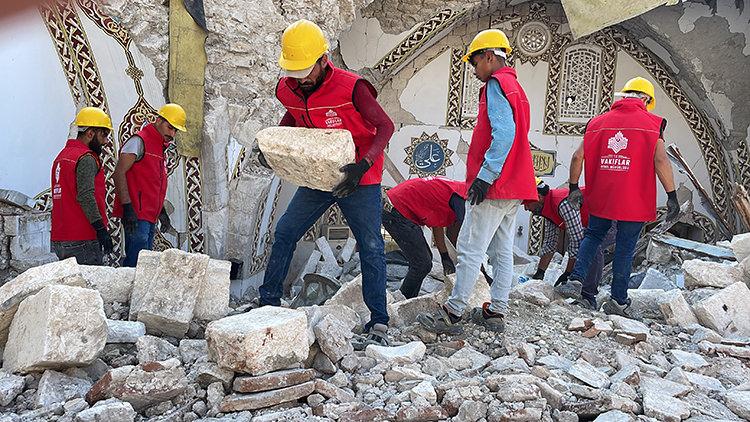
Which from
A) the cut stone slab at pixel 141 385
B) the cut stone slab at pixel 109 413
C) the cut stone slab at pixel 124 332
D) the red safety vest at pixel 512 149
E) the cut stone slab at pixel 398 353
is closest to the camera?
the cut stone slab at pixel 109 413

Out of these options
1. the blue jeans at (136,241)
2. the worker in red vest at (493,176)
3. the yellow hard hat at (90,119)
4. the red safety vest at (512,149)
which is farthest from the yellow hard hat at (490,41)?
the blue jeans at (136,241)

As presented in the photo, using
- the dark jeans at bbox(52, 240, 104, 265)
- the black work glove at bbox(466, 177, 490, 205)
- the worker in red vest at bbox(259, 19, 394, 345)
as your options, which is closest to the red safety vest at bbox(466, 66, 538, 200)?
the black work glove at bbox(466, 177, 490, 205)

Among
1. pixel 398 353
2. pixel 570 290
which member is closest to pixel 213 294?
pixel 398 353

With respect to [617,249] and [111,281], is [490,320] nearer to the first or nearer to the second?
[617,249]

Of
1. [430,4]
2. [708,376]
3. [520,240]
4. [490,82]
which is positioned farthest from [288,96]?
[520,240]

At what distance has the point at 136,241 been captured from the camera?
4.40 meters

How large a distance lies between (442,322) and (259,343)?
127 cm

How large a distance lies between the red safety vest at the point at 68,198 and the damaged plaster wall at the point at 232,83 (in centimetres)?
185

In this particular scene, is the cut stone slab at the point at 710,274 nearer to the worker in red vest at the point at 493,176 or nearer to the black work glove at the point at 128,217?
the worker in red vest at the point at 493,176

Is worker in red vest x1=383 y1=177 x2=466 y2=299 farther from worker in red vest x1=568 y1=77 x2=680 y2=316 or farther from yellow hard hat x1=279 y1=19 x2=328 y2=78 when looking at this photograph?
yellow hard hat x1=279 y1=19 x2=328 y2=78

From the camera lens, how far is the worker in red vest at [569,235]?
4.34m

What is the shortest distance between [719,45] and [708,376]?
630 centimetres

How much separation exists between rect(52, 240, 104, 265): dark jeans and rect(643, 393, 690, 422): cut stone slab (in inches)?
137

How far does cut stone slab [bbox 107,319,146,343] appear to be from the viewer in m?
2.71
